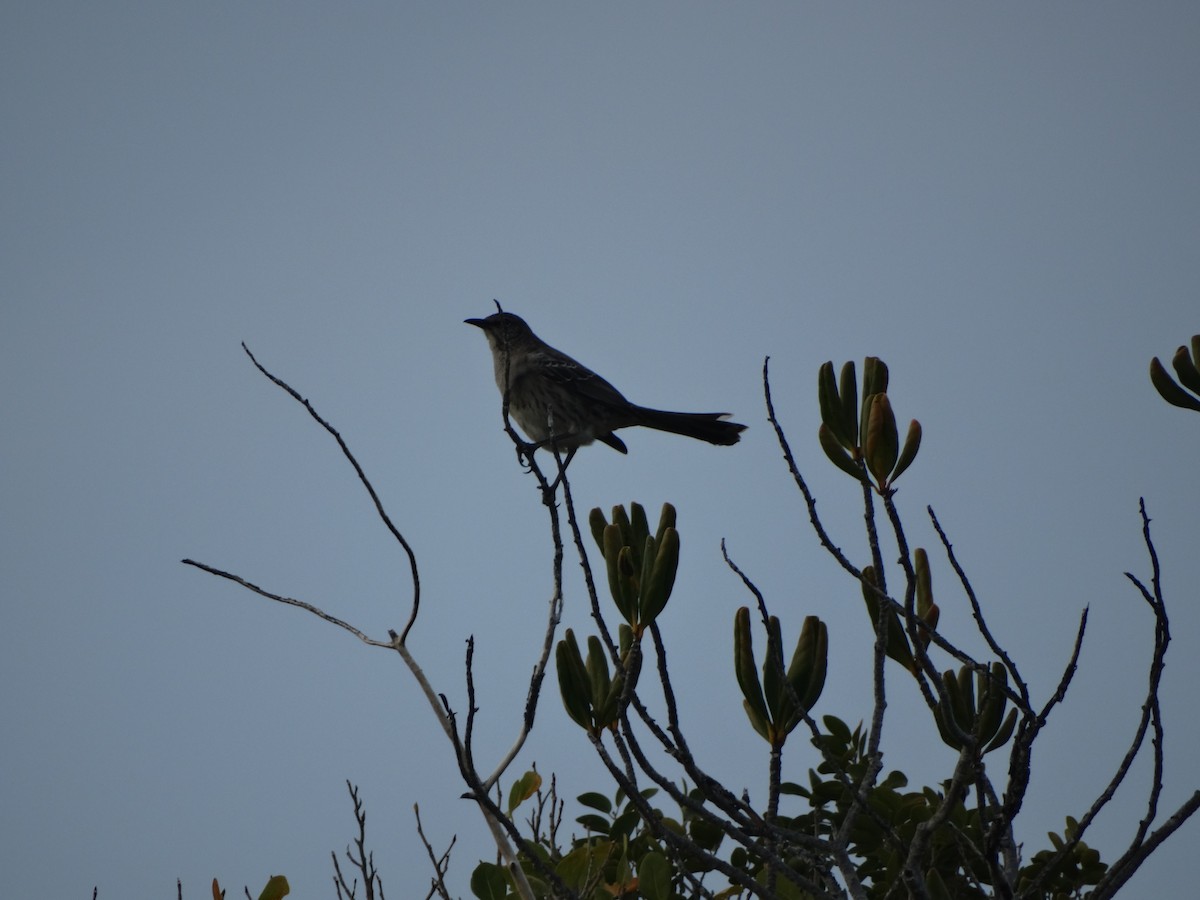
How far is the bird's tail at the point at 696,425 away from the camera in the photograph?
7.34 meters

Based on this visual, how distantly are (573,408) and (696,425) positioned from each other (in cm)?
93

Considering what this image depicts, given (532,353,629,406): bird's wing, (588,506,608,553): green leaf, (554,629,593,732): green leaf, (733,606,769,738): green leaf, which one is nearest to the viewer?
(733,606,769,738): green leaf

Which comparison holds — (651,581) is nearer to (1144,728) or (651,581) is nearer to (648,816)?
(648,816)

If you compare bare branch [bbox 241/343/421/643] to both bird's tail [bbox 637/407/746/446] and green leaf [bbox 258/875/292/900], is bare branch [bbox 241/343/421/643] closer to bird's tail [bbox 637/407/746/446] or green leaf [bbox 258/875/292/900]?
green leaf [bbox 258/875/292/900]

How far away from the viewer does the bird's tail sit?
289 inches

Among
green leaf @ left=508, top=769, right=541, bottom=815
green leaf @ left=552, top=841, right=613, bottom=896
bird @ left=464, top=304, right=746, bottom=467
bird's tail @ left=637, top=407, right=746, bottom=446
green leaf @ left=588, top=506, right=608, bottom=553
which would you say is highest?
bird @ left=464, top=304, right=746, bottom=467

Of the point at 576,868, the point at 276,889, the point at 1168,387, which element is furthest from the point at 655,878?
the point at 1168,387

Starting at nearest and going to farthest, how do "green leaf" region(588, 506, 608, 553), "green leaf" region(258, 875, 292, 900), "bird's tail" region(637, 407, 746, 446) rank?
"green leaf" region(588, 506, 608, 553)
"green leaf" region(258, 875, 292, 900)
"bird's tail" region(637, 407, 746, 446)

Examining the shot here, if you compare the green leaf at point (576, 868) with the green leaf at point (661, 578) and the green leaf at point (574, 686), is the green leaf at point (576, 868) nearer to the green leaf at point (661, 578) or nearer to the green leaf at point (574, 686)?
the green leaf at point (574, 686)

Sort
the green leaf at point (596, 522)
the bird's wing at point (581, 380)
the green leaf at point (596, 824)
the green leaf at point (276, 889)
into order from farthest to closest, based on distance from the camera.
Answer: the bird's wing at point (581, 380) → the green leaf at point (596, 824) → the green leaf at point (276, 889) → the green leaf at point (596, 522)

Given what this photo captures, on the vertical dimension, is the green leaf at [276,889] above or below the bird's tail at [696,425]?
below

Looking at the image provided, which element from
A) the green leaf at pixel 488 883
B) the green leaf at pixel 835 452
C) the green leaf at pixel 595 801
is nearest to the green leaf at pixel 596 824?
the green leaf at pixel 595 801

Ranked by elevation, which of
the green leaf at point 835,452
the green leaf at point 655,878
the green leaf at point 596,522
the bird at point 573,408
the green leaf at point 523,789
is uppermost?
the bird at point 573,408

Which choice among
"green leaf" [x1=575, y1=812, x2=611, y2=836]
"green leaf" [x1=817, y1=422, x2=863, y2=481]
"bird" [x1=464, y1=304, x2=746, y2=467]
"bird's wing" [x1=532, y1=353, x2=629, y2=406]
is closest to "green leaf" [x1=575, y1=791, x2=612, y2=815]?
"green leaf" [x1=575, y1=812, x2=611, y2=836]
